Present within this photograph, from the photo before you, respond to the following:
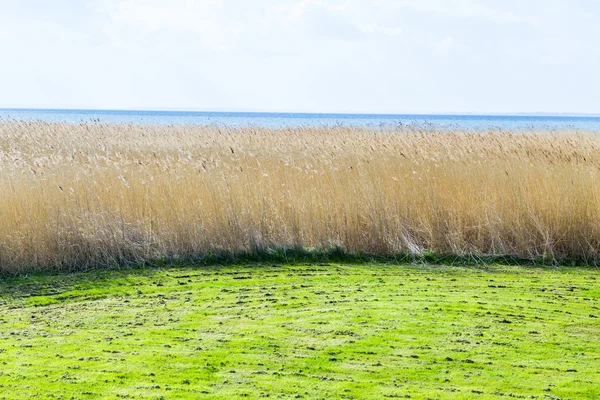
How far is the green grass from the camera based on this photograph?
399 centimetres

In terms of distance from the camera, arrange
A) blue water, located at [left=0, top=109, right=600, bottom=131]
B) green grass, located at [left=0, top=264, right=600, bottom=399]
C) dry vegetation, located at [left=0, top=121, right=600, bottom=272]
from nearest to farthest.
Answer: green grass, located at [left=0, top=264, right=600, bottom=399]
dry vegetation, located at [left=0, top=121, right=600, bottom=272]
blue water, located at [left=0, top=109, right=600, bottom=131]

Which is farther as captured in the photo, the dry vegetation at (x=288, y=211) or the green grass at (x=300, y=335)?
the dry vegetation at (x=288, y=211)

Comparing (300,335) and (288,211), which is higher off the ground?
(288,211)

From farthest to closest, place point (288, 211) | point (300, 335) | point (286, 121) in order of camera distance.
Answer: point (286, 121) < point (288, 211) < point (300, 335)

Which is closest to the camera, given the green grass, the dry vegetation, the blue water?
the green grass

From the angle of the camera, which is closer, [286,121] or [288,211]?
[288,211]

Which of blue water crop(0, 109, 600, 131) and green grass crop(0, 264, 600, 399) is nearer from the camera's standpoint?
green grass crop(0, 264, 600, 399)

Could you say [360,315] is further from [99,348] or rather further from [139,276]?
[139,276]

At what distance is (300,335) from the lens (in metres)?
4.88

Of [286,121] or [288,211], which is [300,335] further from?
[286,121]

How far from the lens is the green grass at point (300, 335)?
13.1 feet

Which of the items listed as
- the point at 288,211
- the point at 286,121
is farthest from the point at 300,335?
the point at 286,121

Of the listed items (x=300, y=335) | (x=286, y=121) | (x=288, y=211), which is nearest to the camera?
(x=300, y=335)

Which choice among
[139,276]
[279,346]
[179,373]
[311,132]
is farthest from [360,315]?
[311,132]
